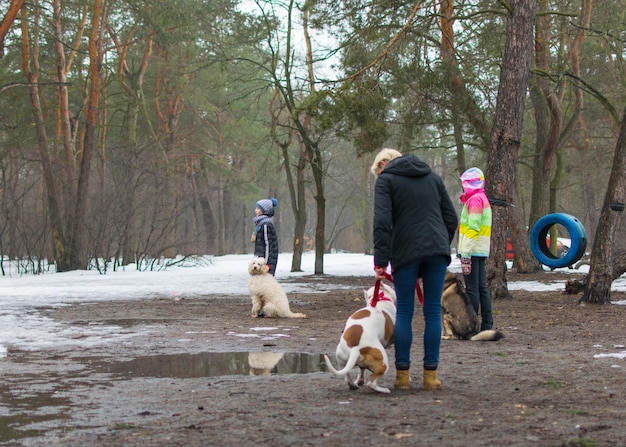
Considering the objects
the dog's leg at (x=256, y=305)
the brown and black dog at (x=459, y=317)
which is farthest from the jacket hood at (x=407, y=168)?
the dog's leg at (x=256, y=305)

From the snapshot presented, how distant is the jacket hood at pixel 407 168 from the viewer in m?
6.66

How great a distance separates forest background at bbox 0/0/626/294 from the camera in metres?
18.3

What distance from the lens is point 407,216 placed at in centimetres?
661

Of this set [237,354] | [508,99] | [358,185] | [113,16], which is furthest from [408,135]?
[358,185]

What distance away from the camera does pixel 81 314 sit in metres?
13.7

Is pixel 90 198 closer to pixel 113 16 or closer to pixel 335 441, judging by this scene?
pixel 113 16

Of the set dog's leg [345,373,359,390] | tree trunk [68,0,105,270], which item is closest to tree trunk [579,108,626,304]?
dog's leg [345,373,359,390]

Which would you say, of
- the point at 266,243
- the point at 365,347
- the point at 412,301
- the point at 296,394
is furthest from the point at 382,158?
the point at 266,243

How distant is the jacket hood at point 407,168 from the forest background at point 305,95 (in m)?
7.94

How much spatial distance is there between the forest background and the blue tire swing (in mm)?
2092

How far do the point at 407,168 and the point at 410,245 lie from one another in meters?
0.58

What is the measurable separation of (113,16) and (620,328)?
30.5m

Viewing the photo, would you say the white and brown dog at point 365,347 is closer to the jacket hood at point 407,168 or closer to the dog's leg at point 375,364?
the dog's leg at point 375,364

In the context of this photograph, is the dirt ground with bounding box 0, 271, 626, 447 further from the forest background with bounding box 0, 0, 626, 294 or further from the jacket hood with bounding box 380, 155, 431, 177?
the forest background with bounding box 0, 0, 626, 294
